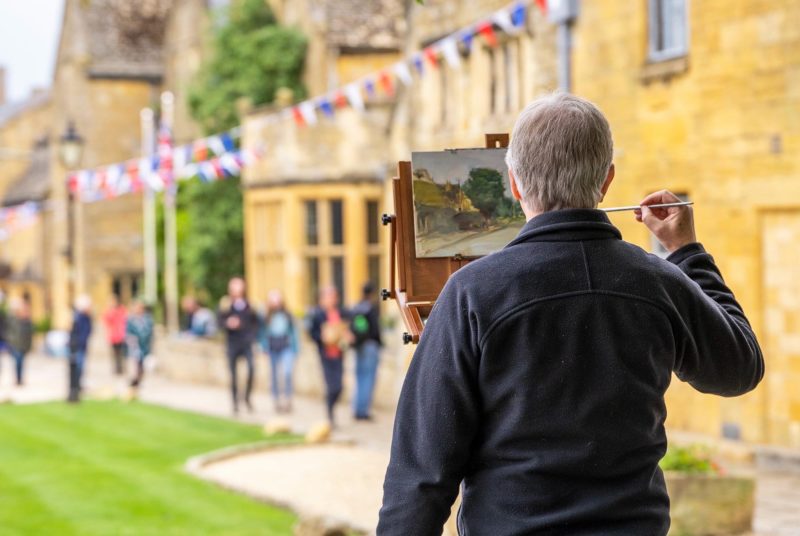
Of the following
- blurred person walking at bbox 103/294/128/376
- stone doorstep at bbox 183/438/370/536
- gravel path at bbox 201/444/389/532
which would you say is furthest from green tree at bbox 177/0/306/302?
gravel path at bbox 201/444/389/532

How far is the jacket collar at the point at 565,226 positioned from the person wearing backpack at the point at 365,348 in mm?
13508

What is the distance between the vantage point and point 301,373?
2014 centimetres

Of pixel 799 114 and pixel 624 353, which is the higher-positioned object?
pixel 799 114

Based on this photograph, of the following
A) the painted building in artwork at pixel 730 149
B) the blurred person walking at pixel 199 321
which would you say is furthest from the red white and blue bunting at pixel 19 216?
the painted building in artwork at pixel 730 149

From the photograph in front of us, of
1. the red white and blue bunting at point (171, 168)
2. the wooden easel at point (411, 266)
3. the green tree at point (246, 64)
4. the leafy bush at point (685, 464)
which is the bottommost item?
the leafy bush at point (685, 464)

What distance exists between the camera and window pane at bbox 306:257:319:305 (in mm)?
24047

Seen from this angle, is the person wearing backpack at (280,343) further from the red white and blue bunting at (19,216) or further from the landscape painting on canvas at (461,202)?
the landscape painting on canvas at (461,202)

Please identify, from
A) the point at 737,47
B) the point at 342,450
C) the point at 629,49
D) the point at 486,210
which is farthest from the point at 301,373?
the point at 486,210

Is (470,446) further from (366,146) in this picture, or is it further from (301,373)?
(366,146)

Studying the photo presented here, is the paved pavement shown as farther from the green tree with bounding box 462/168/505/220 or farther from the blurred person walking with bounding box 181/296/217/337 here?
the blurred person walking with bounding box 181/296/217/337

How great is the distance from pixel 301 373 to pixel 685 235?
17.1m

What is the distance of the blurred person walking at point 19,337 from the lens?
76.7 feet

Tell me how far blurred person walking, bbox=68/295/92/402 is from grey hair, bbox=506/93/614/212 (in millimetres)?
17106

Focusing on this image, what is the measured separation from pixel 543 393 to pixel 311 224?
21.2m
